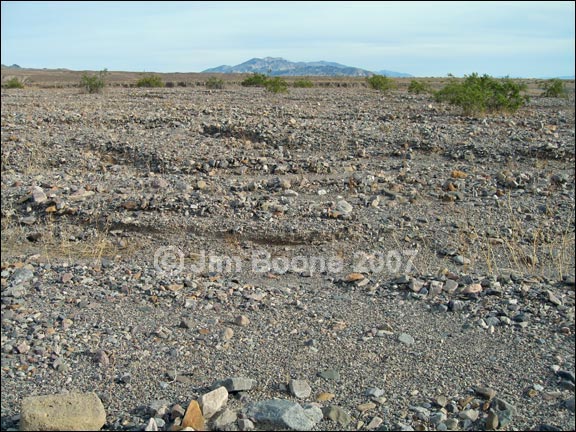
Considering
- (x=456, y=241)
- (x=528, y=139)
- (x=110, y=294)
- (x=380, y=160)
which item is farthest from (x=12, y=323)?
(x=528, y=139)

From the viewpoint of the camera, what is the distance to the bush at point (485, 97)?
14.9m

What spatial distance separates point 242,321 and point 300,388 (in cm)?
98

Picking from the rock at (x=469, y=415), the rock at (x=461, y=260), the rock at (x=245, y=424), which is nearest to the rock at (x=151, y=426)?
the rock at (x=245, y=424)

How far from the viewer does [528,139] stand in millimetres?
10766

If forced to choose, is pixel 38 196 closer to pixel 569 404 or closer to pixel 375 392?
pixel 375 392

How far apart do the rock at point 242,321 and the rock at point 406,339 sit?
3.64ft

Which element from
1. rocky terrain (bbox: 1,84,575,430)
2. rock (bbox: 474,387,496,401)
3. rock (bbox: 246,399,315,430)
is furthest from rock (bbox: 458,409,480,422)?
rock (bbox: 246,399,315,430)

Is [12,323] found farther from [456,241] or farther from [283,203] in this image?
[456,241]

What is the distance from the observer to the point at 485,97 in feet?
50.2

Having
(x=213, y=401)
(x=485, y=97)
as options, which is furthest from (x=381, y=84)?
(x=213, y=401)

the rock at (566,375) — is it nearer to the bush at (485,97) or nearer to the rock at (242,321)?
the rock at (242,321)

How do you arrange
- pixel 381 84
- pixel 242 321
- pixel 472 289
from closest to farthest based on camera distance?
pixel 242 321
pixel 472 289
pixel 381 84

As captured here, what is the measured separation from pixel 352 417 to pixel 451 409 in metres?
0.56

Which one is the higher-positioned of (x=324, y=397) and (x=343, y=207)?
(x=343, y=207)
